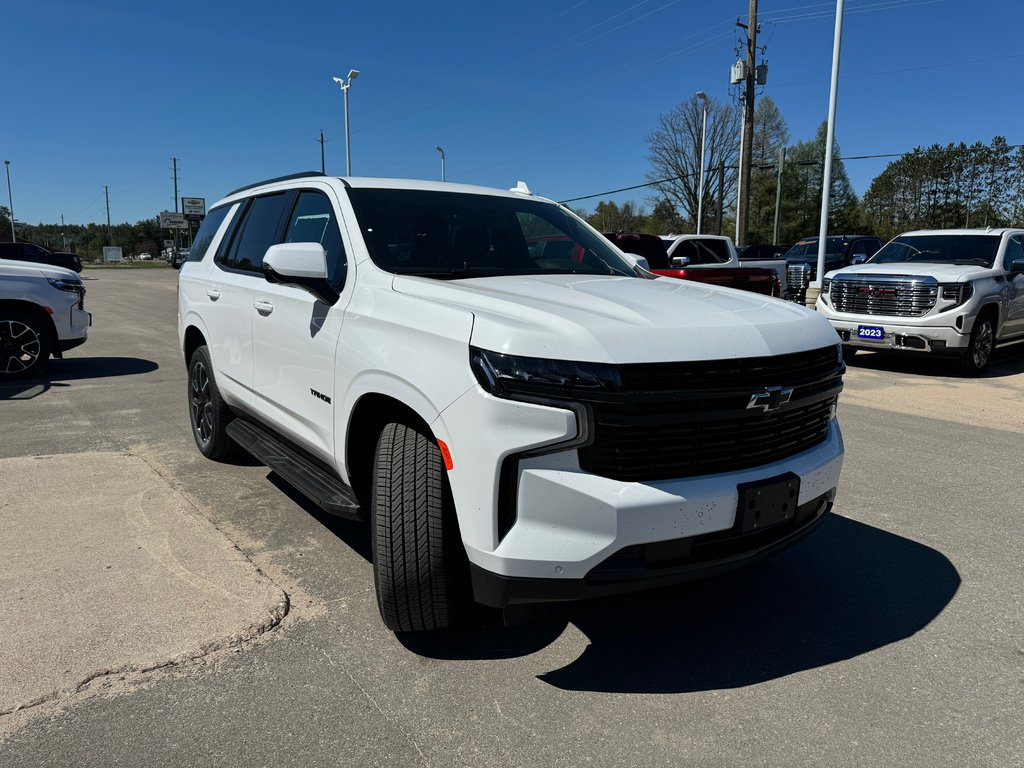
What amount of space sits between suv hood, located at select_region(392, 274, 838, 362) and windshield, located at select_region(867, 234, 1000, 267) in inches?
357

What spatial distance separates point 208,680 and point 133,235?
14879 centimetres

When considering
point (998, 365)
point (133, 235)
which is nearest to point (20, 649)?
point (998, 365)

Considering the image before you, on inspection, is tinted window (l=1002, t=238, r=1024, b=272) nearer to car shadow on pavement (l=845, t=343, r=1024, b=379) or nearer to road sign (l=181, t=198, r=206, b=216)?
car shadow on pavement (l=845, t=343, r=1024, b=379)

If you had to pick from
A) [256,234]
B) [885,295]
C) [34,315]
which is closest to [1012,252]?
[885,295]

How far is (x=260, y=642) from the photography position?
2.90 m

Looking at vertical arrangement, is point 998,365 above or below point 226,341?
below

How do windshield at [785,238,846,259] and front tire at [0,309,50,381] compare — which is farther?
windshield at [785,238,846,259]

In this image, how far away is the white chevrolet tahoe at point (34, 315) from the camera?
8625 millimetres

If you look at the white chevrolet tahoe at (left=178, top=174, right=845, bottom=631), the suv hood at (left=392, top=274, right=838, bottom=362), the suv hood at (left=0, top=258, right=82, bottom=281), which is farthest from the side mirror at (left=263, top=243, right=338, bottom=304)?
the suv hood at (left=0, top=258, right=82, bottom=281)

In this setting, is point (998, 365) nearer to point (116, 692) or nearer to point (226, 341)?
point (226, 341)

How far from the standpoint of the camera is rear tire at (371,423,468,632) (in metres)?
2.59

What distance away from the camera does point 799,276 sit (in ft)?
69.2

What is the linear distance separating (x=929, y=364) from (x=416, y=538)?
34.3 ft

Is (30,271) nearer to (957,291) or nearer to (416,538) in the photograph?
(416,538)
